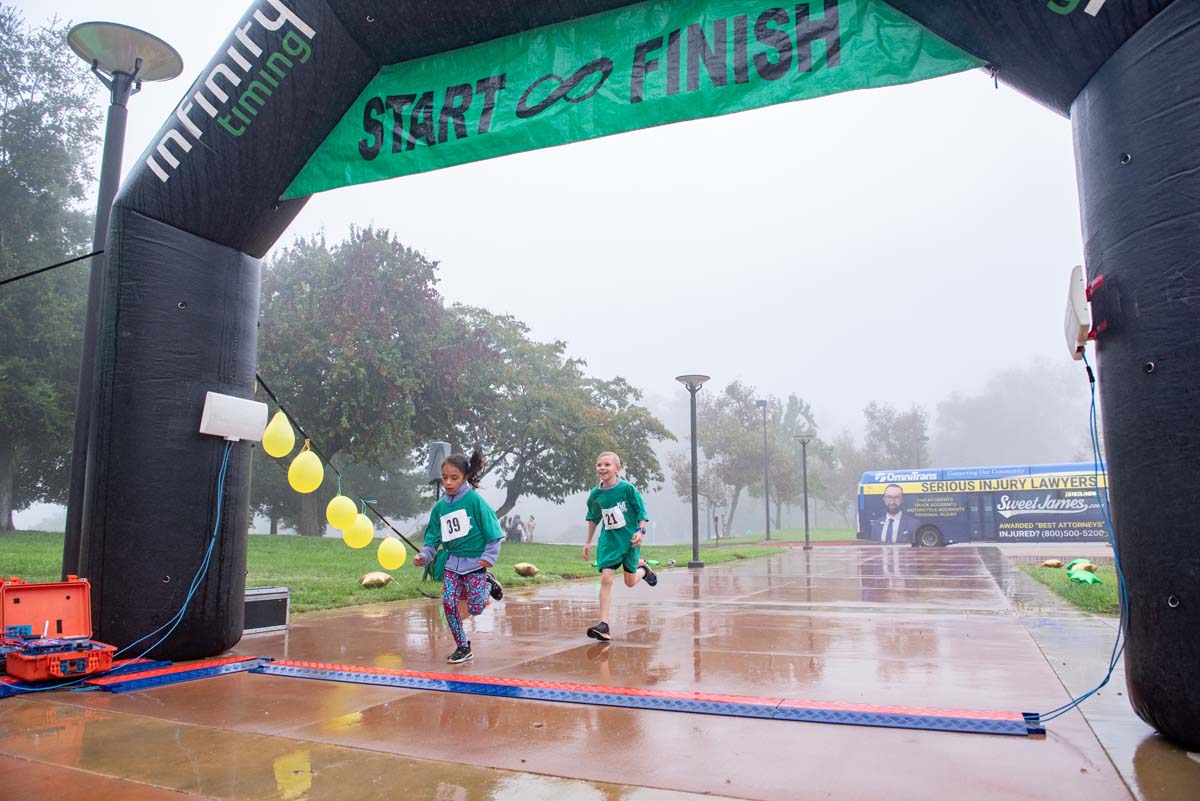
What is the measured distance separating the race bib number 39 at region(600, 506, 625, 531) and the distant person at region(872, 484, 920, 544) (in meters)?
28.3

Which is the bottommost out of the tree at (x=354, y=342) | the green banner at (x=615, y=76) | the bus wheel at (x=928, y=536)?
the bus wheel at (x=928, y=536)

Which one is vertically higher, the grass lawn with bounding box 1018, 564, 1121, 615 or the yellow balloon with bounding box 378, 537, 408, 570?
the yellow balloon with bounding box 378, 537, 408, 570

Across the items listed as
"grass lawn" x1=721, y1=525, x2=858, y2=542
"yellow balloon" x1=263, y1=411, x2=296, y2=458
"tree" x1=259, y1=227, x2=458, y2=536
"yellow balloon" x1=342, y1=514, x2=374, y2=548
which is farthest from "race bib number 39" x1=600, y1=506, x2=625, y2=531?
"grass lawn" x1=721, y1=525, x2=858, y2=542

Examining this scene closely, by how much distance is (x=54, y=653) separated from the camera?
4.84m

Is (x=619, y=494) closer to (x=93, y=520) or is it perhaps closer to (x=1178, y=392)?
(x=93, y=520)

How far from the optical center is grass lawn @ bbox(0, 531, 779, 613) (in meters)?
10.6

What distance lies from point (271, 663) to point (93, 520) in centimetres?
164

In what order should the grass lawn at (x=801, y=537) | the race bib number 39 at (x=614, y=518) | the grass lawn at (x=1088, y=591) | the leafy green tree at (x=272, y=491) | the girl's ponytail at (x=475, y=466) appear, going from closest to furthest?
the girl's ponytail at (x=475, y=466)
the race bib number 39 at (x=614, y=518)
the grass lawn at (x=1088, y=591)
the leafy green tree at (x=272, y=491)
the grass lawn at (x=801, y=537)

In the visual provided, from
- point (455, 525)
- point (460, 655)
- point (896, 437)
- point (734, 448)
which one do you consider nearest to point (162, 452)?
point (455, 525)

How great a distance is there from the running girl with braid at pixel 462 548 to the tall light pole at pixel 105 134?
2710mm

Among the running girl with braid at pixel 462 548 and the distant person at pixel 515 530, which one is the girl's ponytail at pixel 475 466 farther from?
the distant person at pixel 515 530

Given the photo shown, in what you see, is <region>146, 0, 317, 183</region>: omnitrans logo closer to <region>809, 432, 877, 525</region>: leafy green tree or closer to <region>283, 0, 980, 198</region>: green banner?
<region>283, 0, 980, 198</region>: green banner

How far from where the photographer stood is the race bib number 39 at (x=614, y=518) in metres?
6.98

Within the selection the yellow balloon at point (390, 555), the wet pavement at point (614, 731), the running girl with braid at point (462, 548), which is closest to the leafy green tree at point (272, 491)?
the yellow balloon at point (390, 555)
